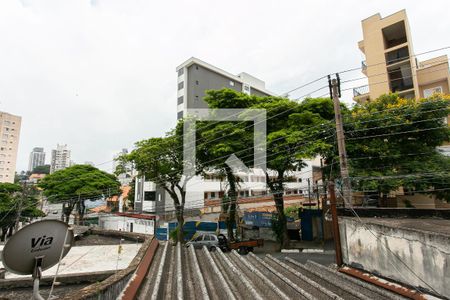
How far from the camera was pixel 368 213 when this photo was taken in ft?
27.2

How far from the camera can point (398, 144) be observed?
1694 centimetres

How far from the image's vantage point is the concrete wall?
456cm

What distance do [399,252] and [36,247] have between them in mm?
6384

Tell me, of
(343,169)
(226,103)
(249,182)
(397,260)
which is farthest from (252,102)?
(249,182)

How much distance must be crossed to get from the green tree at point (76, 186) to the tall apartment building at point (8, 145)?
5923 cm

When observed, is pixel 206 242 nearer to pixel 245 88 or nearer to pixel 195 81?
pixel 195 81

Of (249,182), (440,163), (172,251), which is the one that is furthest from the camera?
(249,182)

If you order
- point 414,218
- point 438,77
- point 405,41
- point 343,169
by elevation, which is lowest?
point 414,218

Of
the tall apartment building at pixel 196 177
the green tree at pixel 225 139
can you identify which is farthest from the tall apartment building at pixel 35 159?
the green tree at pixel 225 139

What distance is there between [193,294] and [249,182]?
44.9 metres

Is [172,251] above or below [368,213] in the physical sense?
below

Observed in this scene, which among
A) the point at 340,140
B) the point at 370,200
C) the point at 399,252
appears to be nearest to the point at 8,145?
the point at 370,200

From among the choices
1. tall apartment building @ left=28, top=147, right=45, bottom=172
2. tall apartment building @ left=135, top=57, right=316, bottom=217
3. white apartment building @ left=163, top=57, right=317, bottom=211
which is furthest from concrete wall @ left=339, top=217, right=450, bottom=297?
tall apartment building @ left=28, top=147, right=45, bottom=172

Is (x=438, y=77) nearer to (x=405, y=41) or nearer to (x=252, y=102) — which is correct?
(x=405, y=41)
